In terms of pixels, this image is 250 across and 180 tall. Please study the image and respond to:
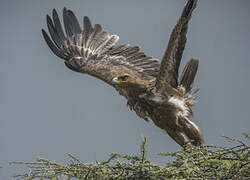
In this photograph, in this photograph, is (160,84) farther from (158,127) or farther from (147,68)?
(147,68)

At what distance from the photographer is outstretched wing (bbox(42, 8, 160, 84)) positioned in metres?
8.37

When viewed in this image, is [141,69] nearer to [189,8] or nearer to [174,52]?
[174,52]

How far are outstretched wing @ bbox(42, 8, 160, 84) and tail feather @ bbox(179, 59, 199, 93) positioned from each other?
2.62 ft

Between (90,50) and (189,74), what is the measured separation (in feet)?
8.04

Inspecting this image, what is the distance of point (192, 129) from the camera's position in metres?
6.77

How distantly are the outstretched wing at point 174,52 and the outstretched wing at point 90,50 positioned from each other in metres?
1.38

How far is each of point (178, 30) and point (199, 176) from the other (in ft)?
8.78

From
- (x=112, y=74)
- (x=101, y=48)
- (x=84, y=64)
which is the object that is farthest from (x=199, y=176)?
(x=101, y=48)

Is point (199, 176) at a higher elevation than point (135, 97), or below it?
below

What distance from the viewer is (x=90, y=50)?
30.3ft

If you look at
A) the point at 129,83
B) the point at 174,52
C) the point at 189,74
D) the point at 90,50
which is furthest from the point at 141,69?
the point at 174,52

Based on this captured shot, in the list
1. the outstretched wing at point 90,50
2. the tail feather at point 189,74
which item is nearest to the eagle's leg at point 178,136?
the tail feather at point 189,74

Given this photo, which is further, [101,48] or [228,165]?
[101,48]

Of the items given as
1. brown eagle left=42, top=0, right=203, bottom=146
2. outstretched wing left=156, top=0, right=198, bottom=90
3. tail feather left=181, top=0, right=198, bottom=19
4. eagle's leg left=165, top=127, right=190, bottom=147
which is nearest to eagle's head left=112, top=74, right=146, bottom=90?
brown eagle left=42, top=0, right=203, bottom=146
